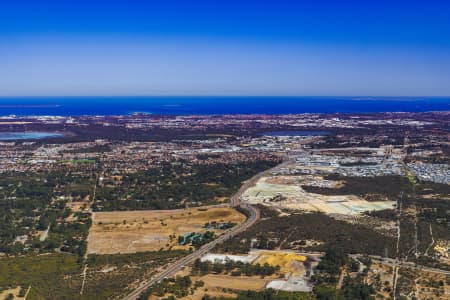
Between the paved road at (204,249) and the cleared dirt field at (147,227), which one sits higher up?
the paved road at (204,249)

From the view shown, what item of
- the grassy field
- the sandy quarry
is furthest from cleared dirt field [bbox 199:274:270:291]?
the sandy quarry

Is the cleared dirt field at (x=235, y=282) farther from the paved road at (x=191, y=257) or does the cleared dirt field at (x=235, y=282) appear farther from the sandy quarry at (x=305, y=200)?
the sandy quarry at (x=305, y=200)

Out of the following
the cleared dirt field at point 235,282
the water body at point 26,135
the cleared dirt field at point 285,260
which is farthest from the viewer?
the water body at point 26,135

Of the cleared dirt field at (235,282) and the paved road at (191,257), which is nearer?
the paved road at (191,257)

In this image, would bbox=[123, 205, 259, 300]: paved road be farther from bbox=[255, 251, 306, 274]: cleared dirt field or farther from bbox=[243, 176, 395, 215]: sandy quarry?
bbox=[243, 176, 395, 215]: sandy quarry

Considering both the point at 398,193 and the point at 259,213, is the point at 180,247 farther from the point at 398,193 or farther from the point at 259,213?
the point at 398,193

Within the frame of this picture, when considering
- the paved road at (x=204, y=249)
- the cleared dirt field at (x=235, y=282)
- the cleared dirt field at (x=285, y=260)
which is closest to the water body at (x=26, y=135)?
the paved road at (x=204, y=249)
